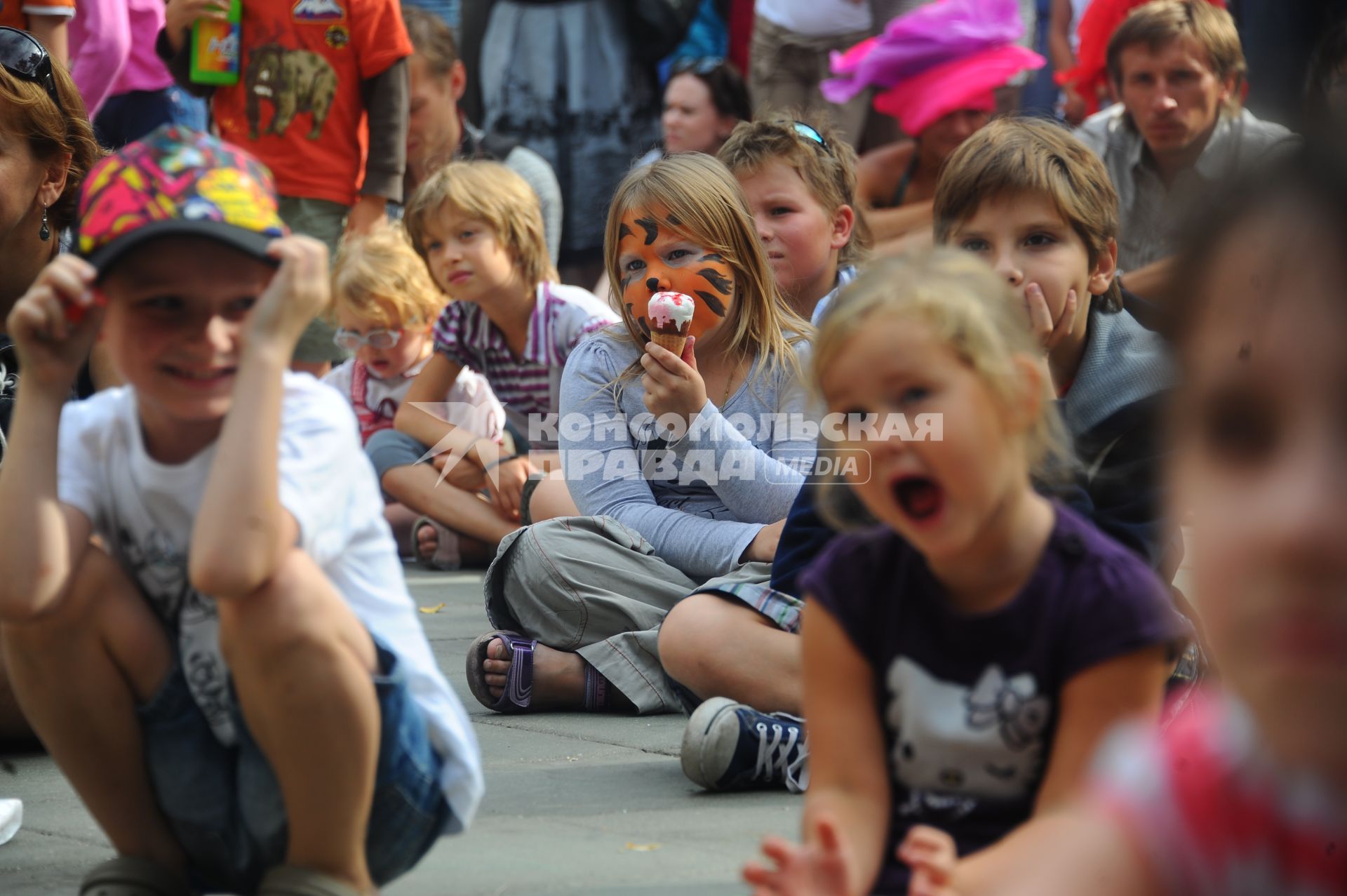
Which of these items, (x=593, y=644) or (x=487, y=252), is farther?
(x=487, y=252)

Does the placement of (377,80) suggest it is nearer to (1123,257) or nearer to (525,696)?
(1123,257)

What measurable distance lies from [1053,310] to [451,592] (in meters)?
2.80

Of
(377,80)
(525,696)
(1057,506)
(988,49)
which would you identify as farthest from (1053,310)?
(377,80)

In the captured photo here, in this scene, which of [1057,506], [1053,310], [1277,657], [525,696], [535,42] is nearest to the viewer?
[1277,657]

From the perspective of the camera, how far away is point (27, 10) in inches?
193

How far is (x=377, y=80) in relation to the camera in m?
6.35

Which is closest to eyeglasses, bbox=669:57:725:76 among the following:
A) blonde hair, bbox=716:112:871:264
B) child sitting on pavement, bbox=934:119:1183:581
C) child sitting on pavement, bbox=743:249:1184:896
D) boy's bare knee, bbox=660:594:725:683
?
blonde hair, bbox=716:112:871:264

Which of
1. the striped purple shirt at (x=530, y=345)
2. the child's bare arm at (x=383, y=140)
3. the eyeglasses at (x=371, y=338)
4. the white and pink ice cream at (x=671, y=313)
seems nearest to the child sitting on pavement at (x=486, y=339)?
the striped purple shirt at (x=530, y=345)

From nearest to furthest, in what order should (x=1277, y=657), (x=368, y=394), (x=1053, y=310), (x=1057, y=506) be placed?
(x=1277, y=657), (x=1057, y=506), (x=1053, y=310), (x=368, y=394)

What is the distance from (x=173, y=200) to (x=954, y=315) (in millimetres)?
884

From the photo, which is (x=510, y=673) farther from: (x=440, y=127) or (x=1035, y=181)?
(x=440, y=127)

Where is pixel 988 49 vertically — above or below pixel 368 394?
above

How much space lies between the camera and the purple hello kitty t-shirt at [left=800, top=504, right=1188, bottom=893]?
1743 millimetres

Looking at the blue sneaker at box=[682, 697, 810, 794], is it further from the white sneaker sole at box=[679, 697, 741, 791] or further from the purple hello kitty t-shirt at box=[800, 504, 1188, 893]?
the purple hello kitty t-shirt at box=[800, 504, 1188, 893]
